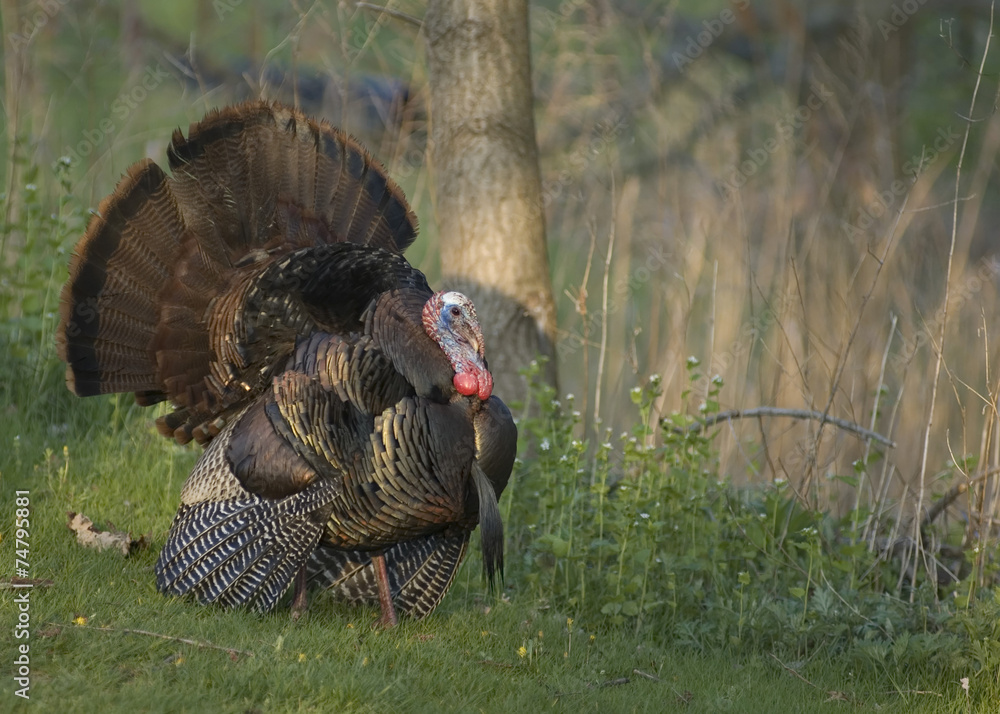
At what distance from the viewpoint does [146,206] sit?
451cm

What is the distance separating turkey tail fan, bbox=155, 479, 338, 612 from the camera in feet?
12.9

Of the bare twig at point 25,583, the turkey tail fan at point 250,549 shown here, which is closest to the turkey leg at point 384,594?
the turkey tail fan at point 250,549


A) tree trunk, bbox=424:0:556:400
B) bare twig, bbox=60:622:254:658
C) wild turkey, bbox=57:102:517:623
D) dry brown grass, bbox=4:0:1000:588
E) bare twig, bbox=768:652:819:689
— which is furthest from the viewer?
dry brown grass, bbox=4:0:1000:588

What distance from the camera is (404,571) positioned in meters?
4.42

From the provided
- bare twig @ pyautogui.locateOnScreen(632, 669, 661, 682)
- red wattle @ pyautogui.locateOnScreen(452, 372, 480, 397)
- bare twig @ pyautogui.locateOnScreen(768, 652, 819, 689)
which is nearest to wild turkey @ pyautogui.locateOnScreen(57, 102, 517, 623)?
red wattle @ pyautogui.locateOnScreen(452, 372, 480, 397)

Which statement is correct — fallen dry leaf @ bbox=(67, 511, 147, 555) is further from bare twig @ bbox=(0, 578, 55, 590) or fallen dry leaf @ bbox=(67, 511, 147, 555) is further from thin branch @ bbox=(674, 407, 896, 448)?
thin branch @ bbox=(674, 407, 896, 448)

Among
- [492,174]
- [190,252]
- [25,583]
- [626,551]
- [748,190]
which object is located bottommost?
[25,583]

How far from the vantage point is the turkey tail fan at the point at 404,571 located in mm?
4355

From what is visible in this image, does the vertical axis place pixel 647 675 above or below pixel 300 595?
below

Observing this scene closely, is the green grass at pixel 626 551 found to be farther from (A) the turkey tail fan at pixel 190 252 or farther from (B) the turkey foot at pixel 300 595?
(A) the turkey tail fan at pixel 190 252

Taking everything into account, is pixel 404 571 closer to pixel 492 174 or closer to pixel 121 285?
pixel 121 285

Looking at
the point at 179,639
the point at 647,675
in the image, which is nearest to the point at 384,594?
the point at 179,639

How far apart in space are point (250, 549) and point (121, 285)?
136 cm

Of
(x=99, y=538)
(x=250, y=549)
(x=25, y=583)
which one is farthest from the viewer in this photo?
(x=99, y=538)
